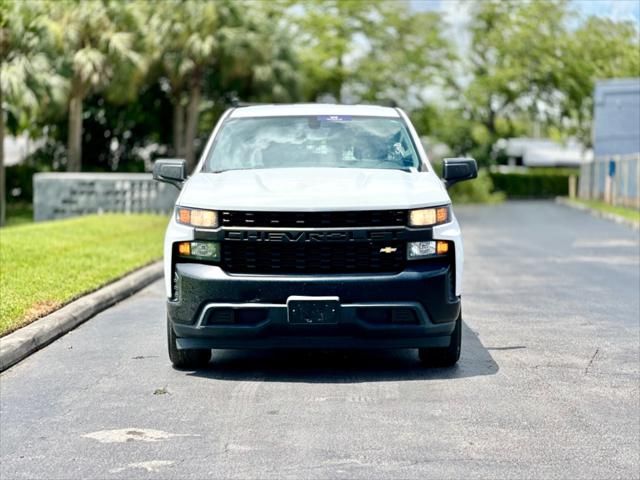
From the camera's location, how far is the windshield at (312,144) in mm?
9500

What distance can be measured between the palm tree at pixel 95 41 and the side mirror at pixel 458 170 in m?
26.8

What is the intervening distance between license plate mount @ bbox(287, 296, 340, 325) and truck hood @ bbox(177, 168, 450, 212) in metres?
0.57

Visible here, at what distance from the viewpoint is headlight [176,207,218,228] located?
8.20 meters

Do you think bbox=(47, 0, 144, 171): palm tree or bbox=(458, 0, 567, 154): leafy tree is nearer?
bbox=(47, 0, 144, 171): palm tree

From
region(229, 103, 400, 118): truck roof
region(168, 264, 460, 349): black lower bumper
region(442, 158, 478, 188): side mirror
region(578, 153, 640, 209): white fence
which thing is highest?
region(229, 103, 400, 118): truck roof

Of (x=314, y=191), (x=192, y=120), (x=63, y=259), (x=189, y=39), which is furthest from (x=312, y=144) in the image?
(x=192, y=120)

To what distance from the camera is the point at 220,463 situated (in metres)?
6.11

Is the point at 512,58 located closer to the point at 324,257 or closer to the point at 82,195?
the point at 82,195

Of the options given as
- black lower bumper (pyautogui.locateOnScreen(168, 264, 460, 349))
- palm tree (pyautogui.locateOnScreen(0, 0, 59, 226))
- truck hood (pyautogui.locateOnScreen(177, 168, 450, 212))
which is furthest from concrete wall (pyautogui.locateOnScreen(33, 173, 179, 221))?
black lower bumper (pyautogui.locateOnScreen(168, 264, 460, 349))

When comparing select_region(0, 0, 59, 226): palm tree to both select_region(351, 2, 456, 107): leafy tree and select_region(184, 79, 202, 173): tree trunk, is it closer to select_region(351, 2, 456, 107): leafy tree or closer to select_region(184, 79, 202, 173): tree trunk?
select_region(184, 79, 202, 173): tree trunk

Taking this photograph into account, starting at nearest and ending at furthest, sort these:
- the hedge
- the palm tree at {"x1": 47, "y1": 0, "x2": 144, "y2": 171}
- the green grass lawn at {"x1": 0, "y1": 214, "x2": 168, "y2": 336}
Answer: the green grass lawn at {"x1": 0, "y1": 214, "x2": 168, "y2": 336}
the palm tree at {"x1": 47, "y1": 0, "x2": 144, "y2": 171}
the hedge

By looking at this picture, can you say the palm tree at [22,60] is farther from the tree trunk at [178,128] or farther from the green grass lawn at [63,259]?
the tree trunk at [178,128]

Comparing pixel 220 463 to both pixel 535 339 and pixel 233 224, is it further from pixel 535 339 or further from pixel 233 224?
pixel 535 339

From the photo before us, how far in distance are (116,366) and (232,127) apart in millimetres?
2215
